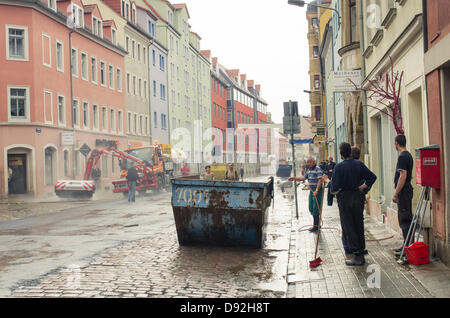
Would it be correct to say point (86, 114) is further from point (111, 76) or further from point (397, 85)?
point (397, 85)

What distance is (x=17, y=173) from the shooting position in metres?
29.6

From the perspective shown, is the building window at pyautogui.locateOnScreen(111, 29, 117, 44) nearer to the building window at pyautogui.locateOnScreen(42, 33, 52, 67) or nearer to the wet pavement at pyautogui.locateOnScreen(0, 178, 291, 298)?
the building window at pyautogui.locateOnScreen(42, 33, 52, 67)

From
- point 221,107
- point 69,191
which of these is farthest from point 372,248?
point 221,107

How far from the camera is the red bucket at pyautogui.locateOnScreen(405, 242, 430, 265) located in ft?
25.3

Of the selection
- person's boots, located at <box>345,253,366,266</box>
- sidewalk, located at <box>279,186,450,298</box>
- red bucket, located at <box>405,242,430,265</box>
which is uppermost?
red bucket, located at <box>405,242,430,265</box>

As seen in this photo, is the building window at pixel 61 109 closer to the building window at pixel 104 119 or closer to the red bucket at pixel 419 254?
the building window at pixel 104 119

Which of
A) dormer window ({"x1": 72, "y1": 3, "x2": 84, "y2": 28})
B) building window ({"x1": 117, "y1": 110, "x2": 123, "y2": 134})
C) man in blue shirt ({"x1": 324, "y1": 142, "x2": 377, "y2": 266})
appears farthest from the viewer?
building window ({"x1": 117, "y1": 110, "x2": 123, "y2": 134})

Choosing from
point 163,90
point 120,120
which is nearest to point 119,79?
point 120,120

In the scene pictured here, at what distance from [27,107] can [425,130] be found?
24898 mm

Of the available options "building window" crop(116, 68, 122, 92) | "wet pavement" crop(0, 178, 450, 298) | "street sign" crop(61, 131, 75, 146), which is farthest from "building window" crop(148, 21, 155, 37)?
"wet pavement" crop(0, 178, 450, 298)

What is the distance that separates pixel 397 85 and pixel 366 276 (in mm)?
5758

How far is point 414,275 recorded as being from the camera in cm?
713

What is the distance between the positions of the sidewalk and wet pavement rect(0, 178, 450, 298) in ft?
0.04

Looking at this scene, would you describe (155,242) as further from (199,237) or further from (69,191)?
(69,191)
